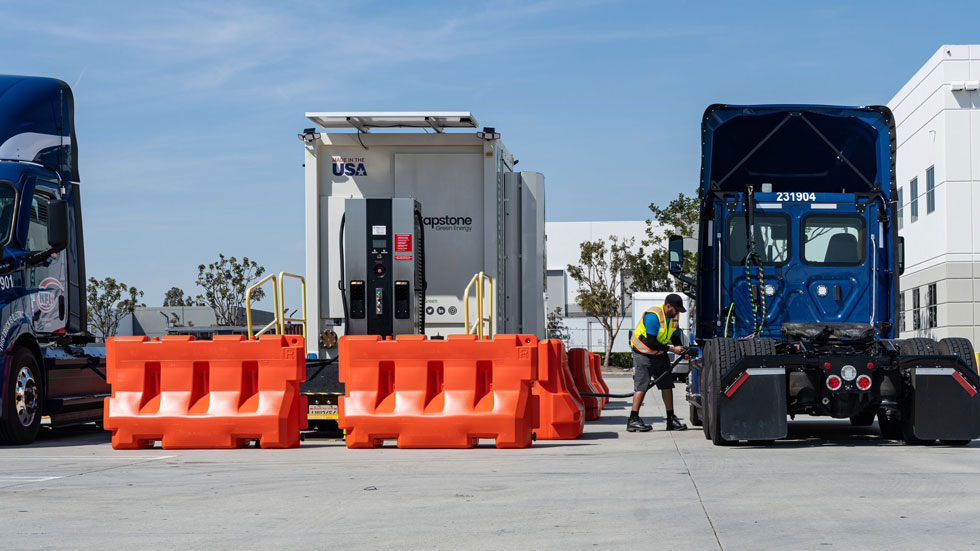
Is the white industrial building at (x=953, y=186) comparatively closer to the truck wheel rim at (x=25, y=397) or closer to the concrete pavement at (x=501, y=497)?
the concrete pavement at (x=501, y=497)

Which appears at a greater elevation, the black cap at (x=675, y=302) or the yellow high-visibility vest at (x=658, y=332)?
the black cap at (x=675, y=302)

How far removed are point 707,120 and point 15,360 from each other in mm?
8124

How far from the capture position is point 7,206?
13031 mm

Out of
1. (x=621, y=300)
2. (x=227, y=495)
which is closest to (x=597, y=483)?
(x=227, y=495)

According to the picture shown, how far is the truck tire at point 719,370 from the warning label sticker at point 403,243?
3.99m

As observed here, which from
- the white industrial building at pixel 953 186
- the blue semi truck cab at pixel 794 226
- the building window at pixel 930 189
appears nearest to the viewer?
the blue semi truck cab at pixel 794 226

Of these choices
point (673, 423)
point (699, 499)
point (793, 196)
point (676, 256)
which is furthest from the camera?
point (673, 423)

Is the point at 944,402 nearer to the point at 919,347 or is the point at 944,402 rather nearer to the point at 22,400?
the point at 919,347

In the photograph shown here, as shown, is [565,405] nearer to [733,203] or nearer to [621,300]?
[733,203]

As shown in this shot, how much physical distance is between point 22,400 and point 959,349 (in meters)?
9.96

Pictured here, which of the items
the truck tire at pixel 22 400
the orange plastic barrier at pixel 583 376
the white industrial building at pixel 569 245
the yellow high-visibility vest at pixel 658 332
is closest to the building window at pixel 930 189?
the orange plastic barrier at pixel 583 376

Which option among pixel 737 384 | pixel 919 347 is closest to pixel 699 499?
pixel 737 384

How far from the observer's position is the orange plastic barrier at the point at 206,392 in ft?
39.2

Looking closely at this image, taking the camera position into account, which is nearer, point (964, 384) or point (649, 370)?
point (964, 384)
